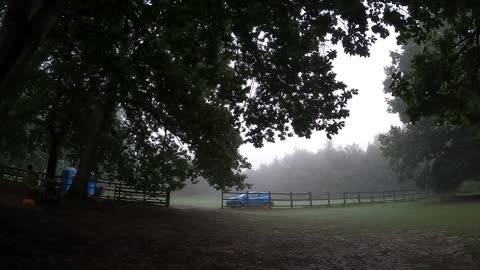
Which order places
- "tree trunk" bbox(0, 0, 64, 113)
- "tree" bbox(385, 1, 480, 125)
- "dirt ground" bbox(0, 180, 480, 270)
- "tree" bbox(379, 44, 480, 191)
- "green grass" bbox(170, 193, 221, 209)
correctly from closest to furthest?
"tree trunk" bbox(0, 0, 64, 113), "dirt ground" bbox(0, 180, 480, 270), "tree" bbox(385, 1, 480, 125), "tree" bbox(379, 44, 480, 191), "green grass" bbox(170, 193, 221, 209)

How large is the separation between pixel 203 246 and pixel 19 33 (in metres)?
6.16

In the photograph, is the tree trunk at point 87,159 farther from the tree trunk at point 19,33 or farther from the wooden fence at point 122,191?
the tree trunk at point 19,33

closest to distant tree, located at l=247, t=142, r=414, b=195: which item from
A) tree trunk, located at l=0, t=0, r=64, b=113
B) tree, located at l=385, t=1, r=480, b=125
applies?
tree, located at l=385, t=1, r=480, b=125

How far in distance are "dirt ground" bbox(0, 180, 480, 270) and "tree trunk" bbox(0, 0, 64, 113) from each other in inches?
124

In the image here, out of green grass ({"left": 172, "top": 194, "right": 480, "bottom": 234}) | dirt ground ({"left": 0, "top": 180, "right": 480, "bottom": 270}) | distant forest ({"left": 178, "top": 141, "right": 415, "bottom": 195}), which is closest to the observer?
dirt ground ({"left": 0, "top": 180, "right": 480, "bottom": 270})

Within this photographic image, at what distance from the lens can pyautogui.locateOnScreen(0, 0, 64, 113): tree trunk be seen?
17.3 feet

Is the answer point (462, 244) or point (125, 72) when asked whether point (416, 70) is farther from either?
point (125, 72)

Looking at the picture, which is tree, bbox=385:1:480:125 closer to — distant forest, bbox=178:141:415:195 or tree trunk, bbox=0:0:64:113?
tree trunk, bbox=0:0:64:113

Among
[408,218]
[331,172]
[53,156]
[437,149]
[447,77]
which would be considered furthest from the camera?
[331,172]

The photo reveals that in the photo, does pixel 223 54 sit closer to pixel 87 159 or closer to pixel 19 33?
pixel 19 33

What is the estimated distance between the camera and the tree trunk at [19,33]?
208 inches

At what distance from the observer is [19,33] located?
212 inches

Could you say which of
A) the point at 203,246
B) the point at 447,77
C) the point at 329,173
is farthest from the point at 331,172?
the point at 203,246

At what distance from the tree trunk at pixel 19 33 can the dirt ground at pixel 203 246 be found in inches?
124
